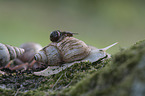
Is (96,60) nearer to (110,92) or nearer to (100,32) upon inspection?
(110,92)

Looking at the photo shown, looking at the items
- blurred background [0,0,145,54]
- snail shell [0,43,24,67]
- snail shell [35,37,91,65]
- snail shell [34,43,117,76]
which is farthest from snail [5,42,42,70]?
blurred background [0,0,145,54]

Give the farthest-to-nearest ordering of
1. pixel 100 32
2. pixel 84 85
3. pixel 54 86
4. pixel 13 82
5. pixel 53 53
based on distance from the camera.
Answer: pixel 100 32, pixel 53 53, pixel 13 82, pixel 54 86, pixel 84 85

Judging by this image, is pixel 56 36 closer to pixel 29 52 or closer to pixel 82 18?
pixel 29 52

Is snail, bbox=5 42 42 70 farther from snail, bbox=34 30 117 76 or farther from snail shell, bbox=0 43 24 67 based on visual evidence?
snail, bbox=34 30 117 76

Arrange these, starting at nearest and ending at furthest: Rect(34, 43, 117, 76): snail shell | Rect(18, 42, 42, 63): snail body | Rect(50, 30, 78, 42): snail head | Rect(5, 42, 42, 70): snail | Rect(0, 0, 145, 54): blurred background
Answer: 1. Rect(34, 43, 117, 76): snail shell
2. Rect(50, 30, 78, 42): snail head
3. Rect(5, 42, 42, 70): snail
4. Rect(18, 42, 42, 63): snail body
5. Rect(0, 0, 145, 54): blurred background

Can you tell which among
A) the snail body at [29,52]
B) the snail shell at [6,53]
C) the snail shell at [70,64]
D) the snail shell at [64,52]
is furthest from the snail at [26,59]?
the snail shell at [70,64]

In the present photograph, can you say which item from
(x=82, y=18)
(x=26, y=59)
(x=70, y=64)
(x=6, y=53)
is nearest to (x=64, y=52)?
(x=70, y=64)

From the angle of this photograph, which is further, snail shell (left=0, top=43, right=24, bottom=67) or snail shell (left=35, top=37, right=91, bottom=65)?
snail shell (left=0, top=43, right=24, bottom=67)

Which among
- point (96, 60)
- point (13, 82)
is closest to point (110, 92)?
point (96, 60)
